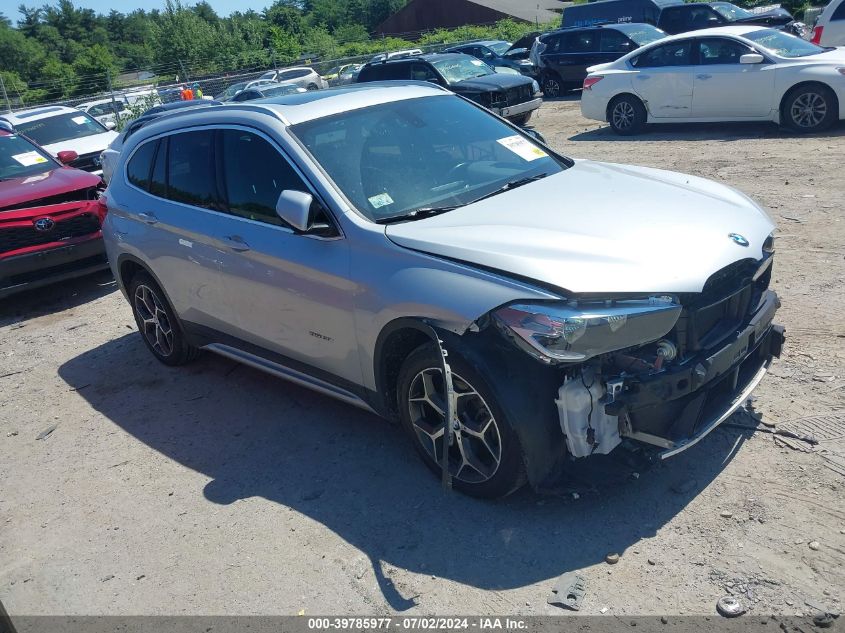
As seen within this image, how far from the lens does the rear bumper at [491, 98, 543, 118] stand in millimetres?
15281

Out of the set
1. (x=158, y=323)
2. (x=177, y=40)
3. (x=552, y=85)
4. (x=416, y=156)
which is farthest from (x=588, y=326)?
(x=177, y=40)

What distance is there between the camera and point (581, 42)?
19.9 m

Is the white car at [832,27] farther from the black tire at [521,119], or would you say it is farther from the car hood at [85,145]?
the car hood at [85,145]

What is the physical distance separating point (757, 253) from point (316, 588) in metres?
2.65

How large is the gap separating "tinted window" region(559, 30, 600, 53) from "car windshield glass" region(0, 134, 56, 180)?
14.1 meters

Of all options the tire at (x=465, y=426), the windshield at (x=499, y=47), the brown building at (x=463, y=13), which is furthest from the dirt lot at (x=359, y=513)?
the brown building at (x=463, y=13)

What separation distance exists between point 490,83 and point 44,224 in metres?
9.80

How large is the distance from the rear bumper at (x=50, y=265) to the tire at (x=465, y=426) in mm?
5867

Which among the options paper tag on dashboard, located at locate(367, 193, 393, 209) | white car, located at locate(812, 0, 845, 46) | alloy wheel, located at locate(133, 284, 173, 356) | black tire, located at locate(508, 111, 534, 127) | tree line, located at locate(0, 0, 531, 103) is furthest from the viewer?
tree line, located at locate(0, 0, 531, 103)

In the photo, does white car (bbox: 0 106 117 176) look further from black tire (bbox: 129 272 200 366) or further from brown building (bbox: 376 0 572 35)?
brown building (bbox: 376 0 572 35)

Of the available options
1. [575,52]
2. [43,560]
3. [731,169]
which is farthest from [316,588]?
[575,52]

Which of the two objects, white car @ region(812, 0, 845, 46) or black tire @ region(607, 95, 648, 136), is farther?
white car @ region(812, 0, 845, 46)

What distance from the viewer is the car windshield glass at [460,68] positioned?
16609 millimetres

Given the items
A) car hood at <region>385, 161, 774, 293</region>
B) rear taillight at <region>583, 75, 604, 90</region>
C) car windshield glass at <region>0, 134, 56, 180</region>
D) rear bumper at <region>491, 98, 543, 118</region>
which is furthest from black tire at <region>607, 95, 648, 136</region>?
car hood at <region>385, 161, 774, 293</region>
